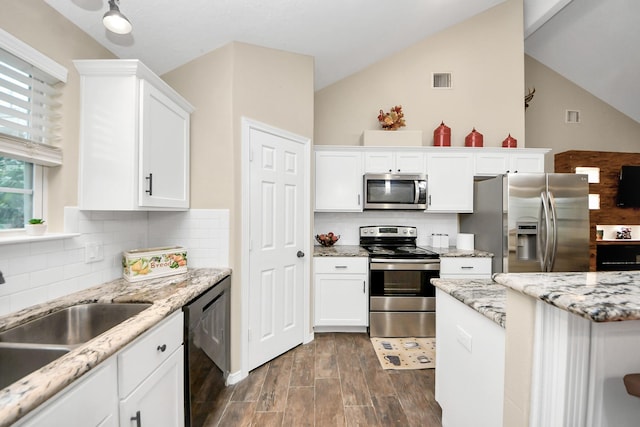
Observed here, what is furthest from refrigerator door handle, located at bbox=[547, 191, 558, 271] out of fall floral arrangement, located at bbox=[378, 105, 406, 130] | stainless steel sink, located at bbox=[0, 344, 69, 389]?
stainless steel sink, located at bbox=[0, 344, 69, 389]

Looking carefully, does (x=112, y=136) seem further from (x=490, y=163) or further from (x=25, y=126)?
(x=490, y=163)

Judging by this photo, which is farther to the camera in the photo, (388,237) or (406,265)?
(388,237)

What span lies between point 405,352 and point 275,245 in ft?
5.25

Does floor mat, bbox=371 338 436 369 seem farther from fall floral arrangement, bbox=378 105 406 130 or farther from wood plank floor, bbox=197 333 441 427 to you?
fall floral arrangement, bbox=378 105 406 130

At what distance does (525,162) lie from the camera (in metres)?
3.23

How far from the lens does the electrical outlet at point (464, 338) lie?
1.32 metres

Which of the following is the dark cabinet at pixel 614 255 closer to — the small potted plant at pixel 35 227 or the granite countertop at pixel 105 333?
the granite countertop at pixel 105 333

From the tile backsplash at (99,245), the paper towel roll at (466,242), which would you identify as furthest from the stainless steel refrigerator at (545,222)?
the tile backsplash at (99,245)

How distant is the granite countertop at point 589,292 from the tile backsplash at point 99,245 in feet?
6.39

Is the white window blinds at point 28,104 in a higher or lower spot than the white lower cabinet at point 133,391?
higher

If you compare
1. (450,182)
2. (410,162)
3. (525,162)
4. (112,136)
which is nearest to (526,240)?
(450,182)

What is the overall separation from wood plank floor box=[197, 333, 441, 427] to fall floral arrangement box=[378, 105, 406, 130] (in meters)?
2.55

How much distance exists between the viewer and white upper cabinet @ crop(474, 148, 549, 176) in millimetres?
3229

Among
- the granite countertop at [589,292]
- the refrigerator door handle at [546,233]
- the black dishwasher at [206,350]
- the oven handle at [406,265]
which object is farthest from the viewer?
the oven handle at [406,265]
